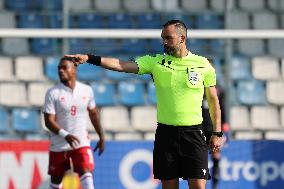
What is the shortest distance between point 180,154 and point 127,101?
480cm

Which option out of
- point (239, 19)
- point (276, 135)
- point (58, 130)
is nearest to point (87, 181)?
point (58, 130)

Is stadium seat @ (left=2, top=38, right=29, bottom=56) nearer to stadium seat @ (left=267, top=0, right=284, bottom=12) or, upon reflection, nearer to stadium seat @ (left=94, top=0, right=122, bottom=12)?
stadium seat @ (left=94, top=0, right=122, bottom=12)

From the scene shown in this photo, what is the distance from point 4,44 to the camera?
11.9 meters

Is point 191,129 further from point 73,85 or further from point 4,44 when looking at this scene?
point 4,44

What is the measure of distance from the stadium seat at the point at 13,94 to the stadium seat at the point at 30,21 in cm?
134

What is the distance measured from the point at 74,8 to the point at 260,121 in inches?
121

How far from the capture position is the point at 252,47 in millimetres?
12242

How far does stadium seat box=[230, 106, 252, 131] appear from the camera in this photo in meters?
11.6

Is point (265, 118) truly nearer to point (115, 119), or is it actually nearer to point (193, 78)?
point (115, 119)

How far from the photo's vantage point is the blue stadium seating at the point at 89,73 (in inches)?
457

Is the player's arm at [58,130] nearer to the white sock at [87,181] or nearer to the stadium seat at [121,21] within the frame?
the white sock at [87,181]

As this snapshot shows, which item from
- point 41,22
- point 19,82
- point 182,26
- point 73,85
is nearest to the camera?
point 182,26

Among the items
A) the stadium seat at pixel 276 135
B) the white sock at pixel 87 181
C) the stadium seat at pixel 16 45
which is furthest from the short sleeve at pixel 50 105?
the stadium seat at pixel 276 135

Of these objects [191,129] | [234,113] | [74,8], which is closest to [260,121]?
[234,113]
